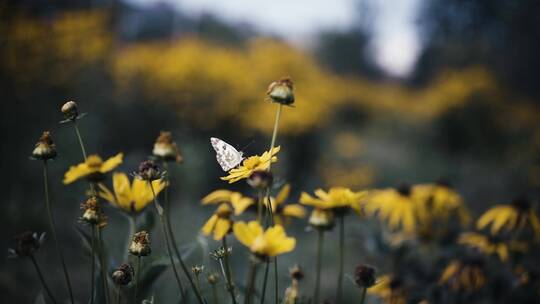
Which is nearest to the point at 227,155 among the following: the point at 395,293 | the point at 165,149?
the point at 165,149

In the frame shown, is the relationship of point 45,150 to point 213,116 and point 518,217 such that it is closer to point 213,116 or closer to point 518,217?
point 518,217

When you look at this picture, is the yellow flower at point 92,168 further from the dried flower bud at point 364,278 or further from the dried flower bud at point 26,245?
the dried flower bud at point 364,278

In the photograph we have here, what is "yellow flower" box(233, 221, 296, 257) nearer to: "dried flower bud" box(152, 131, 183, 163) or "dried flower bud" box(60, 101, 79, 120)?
"dried flower bud" box(152, 131, 183, 163)

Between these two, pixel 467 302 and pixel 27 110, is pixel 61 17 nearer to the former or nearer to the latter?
pixel 27 110

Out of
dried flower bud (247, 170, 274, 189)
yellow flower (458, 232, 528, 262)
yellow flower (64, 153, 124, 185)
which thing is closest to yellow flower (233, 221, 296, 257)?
dried flower bud (247, 170, 274, 189)

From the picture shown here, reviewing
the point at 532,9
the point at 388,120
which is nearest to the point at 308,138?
the point at 532,9
